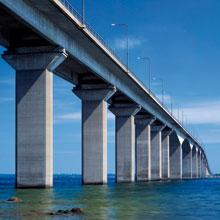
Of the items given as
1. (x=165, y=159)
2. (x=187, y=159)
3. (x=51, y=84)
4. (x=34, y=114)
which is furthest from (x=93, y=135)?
(x=187, y=159)

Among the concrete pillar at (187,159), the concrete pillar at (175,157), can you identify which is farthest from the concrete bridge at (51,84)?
the concrete pillar at (187,159)

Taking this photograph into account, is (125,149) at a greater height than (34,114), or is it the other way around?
(34,114)

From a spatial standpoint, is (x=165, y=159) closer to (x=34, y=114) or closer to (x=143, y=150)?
(x=143, y=150)

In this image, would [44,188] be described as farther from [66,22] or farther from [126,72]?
[126,72]

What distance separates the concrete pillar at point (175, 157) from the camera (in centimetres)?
15262

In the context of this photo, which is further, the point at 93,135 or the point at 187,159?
the point at 187,159

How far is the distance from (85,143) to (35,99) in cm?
2214

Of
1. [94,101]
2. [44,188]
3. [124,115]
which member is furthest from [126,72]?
[44,188]

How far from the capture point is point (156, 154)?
120m

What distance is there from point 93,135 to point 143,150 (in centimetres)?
3406

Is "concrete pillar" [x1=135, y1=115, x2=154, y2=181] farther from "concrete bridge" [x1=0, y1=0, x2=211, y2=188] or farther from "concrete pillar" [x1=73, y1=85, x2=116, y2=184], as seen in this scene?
"concrete pillar" [x1=73, y1=85, x2=116, y2=184]

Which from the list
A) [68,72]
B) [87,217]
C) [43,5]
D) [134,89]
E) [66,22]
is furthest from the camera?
[134,89]

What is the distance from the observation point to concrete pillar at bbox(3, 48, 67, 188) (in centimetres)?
5241

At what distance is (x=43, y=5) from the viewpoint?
148 ft
